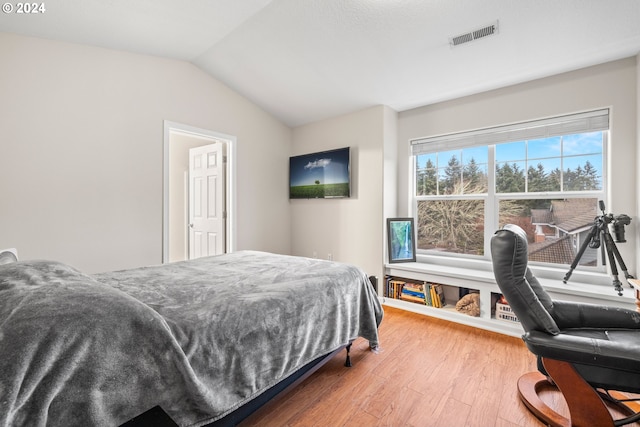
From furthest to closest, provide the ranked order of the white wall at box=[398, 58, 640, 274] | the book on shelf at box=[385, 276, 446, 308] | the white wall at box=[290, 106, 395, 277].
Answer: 1. the white wall at box=[290, 106, 395, 277]
2. the book on shelf at box=[385, 276, 446, 308]
3. the white wall at box=[398, 58, 640, 274]

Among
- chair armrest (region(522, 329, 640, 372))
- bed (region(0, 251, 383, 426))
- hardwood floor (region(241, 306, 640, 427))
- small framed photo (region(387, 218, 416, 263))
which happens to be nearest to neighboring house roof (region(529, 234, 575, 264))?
hardwood floor (region(241, 306, 640, 427))

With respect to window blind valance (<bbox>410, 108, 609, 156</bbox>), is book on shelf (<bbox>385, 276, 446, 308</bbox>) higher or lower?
lower

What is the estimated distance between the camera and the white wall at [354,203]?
3.66 m

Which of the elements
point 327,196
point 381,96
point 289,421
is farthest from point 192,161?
point 289,421

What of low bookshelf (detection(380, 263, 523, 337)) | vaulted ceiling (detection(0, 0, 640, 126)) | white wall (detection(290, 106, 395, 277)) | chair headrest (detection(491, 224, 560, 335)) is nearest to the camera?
chair headrest (detection(491, 224, 560, 335))

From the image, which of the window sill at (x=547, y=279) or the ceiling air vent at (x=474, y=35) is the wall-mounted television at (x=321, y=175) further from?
the ceiling air vent at (x=474, y=35)

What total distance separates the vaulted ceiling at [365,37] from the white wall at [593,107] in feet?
0.37

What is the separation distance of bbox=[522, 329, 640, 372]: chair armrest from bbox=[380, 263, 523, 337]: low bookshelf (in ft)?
4.32

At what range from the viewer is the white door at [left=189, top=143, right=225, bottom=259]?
153 inches

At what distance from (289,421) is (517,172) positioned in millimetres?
3203

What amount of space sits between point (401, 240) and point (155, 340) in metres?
3.09

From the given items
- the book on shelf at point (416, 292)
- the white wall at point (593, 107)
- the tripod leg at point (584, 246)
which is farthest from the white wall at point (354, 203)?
the tripod leg at point (584, 246)

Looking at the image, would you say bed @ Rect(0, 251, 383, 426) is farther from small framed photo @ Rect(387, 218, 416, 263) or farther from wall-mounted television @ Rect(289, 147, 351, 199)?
wall-mounted television @ Rect(289, 147, 351, 199)

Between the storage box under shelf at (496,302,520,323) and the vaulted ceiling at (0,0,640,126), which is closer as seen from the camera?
the vaulted ceiling at (0,0,640,126)
